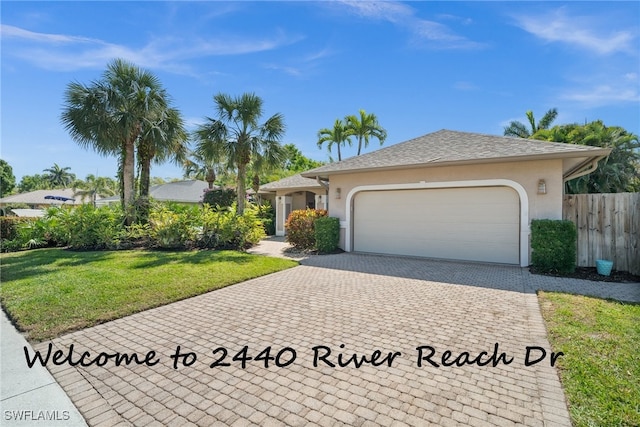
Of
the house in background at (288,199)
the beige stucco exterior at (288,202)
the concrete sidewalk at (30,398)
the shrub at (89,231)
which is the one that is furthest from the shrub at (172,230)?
the concrete sidewalk at (30,398)

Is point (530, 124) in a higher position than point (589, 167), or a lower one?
higher

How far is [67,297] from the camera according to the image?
18.7 feet

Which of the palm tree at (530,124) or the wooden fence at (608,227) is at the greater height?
the palm tree at (530,124)

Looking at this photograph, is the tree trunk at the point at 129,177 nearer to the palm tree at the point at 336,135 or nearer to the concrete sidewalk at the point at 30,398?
the concrete sidewalk at the point at 30,398

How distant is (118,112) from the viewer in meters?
12.8

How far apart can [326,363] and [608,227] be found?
8867 mm

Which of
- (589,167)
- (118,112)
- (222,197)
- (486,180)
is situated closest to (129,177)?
(118,112)

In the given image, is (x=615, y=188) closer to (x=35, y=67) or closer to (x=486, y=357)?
(x=486, y=357)

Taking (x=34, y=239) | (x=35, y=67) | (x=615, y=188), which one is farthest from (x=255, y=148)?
(x=615, y=188)

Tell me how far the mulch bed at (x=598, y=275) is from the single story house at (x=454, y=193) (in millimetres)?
975

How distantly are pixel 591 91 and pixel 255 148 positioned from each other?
41.3ft

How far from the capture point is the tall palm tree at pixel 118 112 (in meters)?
12.5

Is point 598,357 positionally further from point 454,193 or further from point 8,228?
point 8,228

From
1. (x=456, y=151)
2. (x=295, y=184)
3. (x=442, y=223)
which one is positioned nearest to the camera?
(x=456, y=151)
